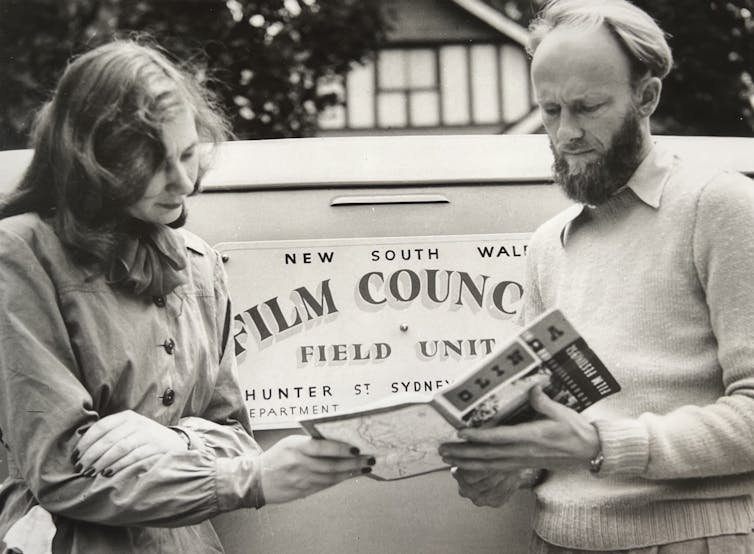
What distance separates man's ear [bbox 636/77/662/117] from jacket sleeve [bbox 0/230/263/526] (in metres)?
1.23

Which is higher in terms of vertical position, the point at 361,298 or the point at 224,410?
the point at 361,298

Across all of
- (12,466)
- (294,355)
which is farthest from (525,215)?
(12,466)

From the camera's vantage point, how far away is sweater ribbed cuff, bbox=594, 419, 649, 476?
1.83 meters

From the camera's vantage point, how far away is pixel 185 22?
6.43 m

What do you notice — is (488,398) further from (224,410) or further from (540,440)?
(224,410)

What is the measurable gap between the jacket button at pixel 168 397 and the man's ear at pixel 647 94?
46.4 inches

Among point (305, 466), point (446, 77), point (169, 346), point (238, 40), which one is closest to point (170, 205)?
point (169, 346)

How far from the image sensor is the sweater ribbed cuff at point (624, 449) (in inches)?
71.9

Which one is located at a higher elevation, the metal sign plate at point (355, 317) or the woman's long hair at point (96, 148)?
the woman's long hair at point (96, 148)

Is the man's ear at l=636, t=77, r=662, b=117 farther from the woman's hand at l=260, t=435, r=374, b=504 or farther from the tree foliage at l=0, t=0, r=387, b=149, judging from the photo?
the tree foliage at l=0, t=0, r=387, b=149

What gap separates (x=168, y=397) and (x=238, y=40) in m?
4.75

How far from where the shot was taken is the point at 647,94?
6.95 feet

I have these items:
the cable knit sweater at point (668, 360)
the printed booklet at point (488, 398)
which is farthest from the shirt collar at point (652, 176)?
the printed booklet at point (488, 398)

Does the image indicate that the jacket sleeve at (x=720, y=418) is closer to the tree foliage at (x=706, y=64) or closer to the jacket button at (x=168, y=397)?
the jacket button at (x=168, y=397)
